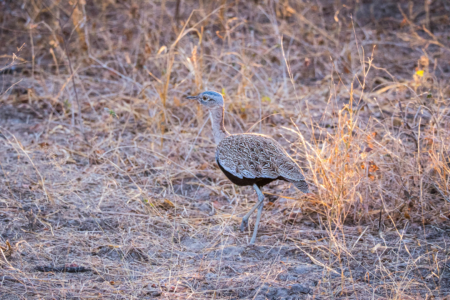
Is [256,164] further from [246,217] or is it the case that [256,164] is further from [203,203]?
[203,203]

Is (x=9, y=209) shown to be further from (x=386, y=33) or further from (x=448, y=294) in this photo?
(x=386, y=33)

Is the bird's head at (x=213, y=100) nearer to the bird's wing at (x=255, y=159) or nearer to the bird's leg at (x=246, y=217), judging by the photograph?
the bird's wing at (x=255, y=159)

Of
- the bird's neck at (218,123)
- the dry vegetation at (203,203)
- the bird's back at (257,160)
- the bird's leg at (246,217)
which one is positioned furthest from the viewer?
the bird's neck at (218,123)

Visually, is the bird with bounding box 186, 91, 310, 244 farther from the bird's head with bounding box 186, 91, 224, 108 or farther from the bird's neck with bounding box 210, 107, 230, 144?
the bird's head with bounding box 186, 91, 224, 108

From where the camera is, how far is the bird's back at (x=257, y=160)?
12.6 ft

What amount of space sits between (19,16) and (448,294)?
28.7ft

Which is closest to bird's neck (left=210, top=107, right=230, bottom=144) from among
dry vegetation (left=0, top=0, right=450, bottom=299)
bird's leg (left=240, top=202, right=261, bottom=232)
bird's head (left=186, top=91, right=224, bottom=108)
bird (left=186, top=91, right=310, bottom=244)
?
bird's head (left=186, top=91, right=224, bottom=108)

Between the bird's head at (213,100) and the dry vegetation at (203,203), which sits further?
the bird's head at (213,100)

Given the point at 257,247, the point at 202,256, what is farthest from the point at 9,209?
the point at 257,247

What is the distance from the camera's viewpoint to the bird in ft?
12.7

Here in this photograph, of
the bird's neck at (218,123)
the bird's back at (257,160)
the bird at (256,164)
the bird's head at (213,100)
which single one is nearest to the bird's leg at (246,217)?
the bird at (256,164)

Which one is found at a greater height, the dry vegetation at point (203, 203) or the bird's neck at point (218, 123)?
the bird's neck at point (218, 123)

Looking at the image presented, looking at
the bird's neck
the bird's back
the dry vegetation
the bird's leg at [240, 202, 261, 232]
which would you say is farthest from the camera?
the bird's neck

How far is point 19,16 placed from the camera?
29.3 feet
